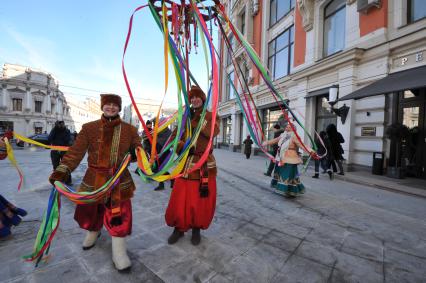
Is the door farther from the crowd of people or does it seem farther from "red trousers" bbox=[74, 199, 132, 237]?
"red trousers" bbox=[74, 199, 132, 237]

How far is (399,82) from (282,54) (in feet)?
25.2

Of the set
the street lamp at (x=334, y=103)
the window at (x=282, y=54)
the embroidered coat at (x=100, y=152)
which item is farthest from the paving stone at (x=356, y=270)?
the window at (x=282, y=54)

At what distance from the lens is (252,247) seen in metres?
2.41

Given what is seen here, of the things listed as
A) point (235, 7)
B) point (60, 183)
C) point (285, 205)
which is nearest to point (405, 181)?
point (285, 205)

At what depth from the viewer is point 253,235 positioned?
2.71 metres

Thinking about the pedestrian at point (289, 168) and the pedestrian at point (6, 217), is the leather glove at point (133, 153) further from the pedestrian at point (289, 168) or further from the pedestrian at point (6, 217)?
the pedestrian at point (289, 168)

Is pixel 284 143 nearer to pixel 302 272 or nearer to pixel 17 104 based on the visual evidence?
pixel 302 272

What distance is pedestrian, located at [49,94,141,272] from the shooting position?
6.33ft

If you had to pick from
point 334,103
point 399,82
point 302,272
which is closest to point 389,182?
point 399,82

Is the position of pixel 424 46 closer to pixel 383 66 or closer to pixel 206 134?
pixel 383 66

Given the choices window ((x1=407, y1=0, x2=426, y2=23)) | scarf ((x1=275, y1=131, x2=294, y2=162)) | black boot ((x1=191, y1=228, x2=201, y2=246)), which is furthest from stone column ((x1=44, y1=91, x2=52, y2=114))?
window ((x1=407, y1=0, x2=426, y2=23))

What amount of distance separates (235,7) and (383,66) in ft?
46.5

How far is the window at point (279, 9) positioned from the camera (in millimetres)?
11709

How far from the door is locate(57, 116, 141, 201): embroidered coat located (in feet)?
26.3
